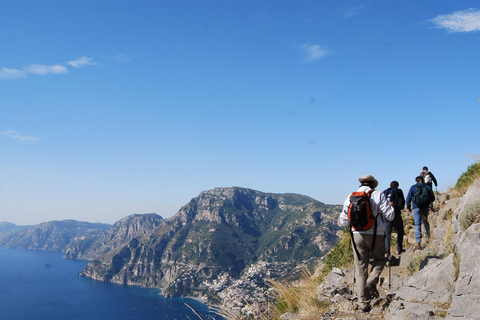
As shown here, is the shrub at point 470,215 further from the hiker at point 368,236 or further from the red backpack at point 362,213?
the red backpack at point 362,213

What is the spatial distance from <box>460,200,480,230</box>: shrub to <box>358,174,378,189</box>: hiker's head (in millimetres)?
1946

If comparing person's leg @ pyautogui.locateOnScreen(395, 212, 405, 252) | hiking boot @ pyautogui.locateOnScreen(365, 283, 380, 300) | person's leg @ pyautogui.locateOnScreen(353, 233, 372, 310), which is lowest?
hiking boot @ pyautogui.locateOnScreen(365, 283, 380, 300)

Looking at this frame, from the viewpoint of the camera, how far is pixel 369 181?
6.17 meters

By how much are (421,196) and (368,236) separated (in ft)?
17.2

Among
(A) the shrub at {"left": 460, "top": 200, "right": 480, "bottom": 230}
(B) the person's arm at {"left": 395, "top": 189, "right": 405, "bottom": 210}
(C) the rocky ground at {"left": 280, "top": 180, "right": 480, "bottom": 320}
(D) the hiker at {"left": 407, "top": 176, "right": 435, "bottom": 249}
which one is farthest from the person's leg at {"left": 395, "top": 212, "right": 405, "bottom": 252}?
(A) the shrub at {"left": 460, "top": 200, "right": 480, "bottom": 230}

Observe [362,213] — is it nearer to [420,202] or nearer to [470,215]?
[470,215]

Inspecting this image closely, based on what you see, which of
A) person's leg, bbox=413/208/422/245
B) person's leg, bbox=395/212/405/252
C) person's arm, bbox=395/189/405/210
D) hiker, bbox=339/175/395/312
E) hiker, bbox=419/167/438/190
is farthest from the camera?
hiker, bbox=419/167/438/190

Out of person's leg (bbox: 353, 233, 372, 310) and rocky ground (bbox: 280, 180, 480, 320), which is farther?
person's leg (bbox: 353, 233, 372, 310)

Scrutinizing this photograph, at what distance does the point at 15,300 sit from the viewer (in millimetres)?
162625

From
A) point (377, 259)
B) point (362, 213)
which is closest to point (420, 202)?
point (377, 259)

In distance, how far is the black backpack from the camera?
9836mm

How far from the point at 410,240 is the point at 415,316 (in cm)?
828

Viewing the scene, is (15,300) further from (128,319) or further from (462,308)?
(462,308)

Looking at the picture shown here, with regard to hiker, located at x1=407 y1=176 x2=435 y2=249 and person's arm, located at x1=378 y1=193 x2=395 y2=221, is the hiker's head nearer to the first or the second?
person's arm, located at x1=378 y1=193 x2=395 y2=221
